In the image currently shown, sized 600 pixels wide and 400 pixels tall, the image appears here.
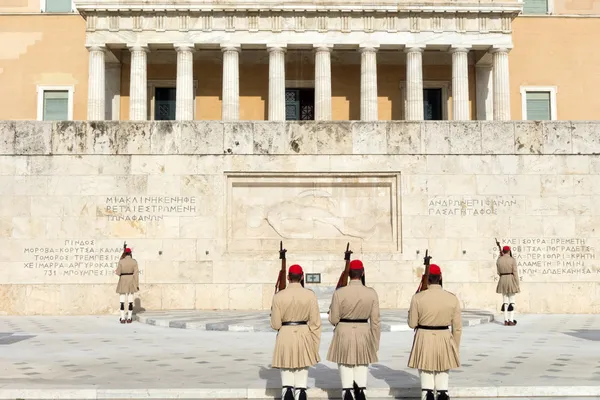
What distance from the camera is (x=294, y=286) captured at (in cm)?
920

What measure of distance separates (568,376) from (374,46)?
36.4m

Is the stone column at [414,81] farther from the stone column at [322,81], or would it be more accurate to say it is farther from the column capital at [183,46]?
the column capital at [183,46]

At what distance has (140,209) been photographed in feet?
70.1

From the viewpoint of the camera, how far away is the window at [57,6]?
4866 centimetres

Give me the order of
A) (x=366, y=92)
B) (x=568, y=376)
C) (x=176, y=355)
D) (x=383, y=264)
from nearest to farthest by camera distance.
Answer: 1. (x=568, y=376)
2. (x=176, y=355)
3. (x=383, y=264)
4. (x=366, y=92)

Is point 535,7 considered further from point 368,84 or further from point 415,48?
point 368,84

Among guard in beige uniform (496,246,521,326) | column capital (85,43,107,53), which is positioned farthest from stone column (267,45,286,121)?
guard in beige uniform (496,246,521,326)

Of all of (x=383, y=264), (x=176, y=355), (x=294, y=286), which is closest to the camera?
(x=294, y=286)

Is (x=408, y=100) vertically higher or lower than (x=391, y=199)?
higher

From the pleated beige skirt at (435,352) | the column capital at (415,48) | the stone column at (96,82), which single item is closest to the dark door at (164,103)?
the stone column at (96,82)

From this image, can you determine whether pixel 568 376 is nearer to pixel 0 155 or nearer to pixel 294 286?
pixel 294 286


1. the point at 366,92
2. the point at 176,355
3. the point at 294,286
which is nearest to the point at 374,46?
the point at 366,92

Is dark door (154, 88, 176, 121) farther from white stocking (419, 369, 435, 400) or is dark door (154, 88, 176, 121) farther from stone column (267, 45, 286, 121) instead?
white stocking (419, 369, 435, 400)

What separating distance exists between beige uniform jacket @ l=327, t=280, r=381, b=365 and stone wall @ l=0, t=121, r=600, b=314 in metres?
11.9
